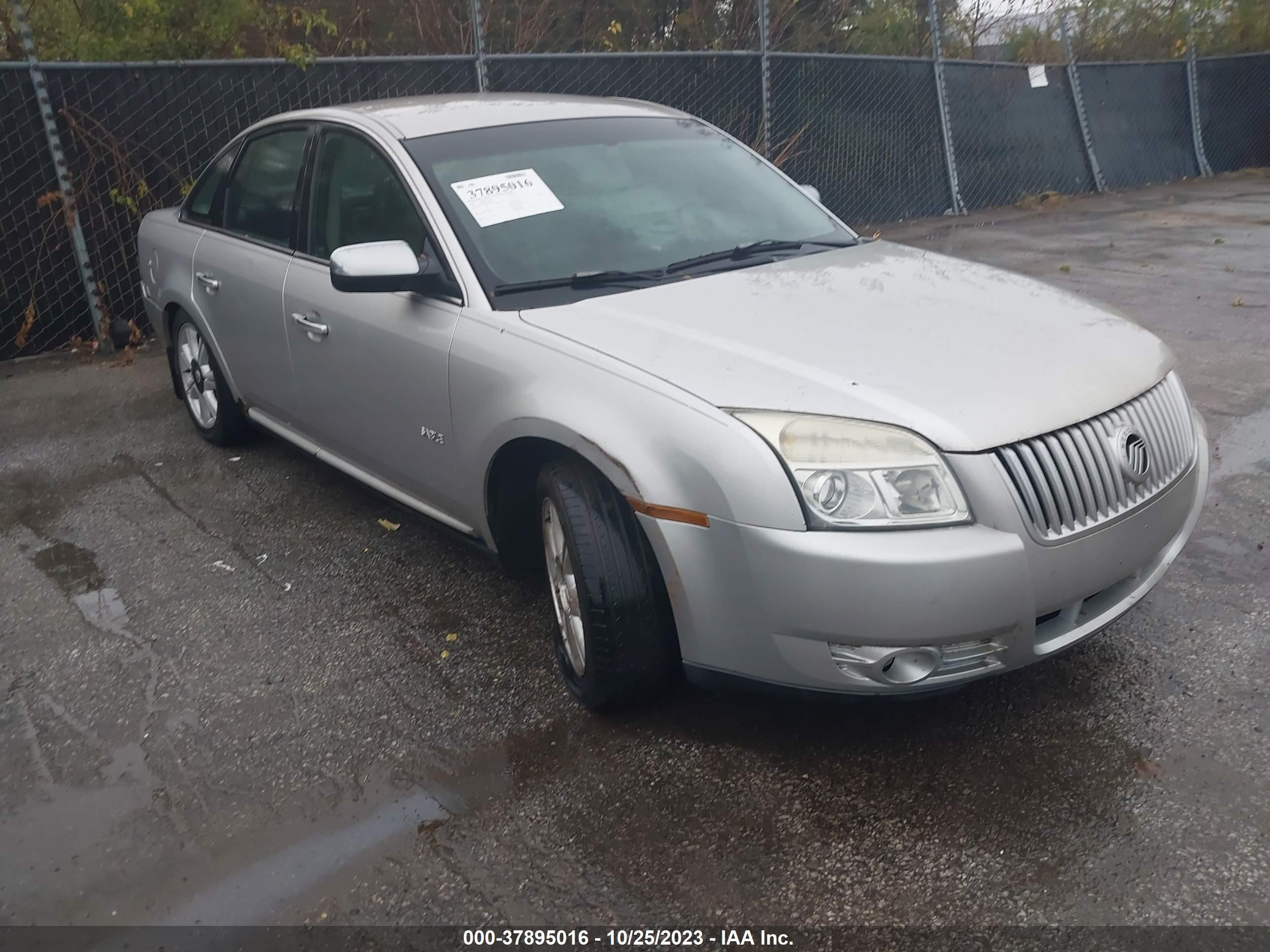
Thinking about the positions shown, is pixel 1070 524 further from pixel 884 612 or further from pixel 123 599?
pixel 123 599

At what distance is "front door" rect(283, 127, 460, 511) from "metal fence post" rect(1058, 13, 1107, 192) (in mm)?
11623

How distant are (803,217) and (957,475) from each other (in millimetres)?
A: 1866

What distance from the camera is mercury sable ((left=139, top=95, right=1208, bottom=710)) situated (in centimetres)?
249

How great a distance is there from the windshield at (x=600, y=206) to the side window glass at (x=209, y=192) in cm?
178

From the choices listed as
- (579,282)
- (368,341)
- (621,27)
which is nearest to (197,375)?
(368,341)

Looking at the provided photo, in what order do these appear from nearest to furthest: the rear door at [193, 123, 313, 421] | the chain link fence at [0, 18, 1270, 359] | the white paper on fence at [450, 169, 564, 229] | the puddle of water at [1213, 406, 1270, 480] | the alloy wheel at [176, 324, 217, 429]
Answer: the white paper on fence at [450, 169, 564, 229] → the rear door at [193, 123, 313, 421] → the puddle of water at [1213, 406, 1270, 480] → the alloy wheel at [176, 324, 217, 429] → the chain link fence at [0, 18, 1270, 359]

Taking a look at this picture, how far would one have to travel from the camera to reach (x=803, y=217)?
4.08 m

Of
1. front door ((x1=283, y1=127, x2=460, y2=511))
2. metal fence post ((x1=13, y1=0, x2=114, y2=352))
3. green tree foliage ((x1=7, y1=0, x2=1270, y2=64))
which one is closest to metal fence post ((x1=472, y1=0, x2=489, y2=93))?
green tree foliage ((x1=7, y1=0, x2=1270, y2=64))

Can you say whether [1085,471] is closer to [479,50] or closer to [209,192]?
[209,192]

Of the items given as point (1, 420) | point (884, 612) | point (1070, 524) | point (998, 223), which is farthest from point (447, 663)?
point (998, 223)

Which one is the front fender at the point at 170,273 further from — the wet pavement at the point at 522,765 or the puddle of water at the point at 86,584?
the wet pavement at the point at 522,765

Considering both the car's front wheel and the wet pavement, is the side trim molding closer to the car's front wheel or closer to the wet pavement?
the wet pavement

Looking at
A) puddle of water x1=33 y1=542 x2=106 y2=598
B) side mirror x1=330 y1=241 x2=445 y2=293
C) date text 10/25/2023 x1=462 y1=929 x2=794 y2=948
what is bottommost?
date text 10/25/2023 x1=462 y1=929 x2=794 y2=948

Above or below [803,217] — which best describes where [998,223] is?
below
